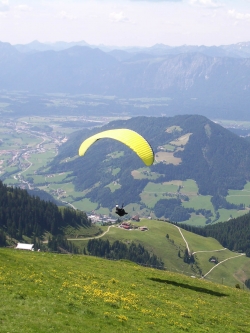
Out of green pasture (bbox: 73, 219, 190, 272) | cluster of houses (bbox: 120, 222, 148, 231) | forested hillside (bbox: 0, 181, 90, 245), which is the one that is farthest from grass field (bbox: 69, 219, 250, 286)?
forested hillside (bbox: 0, 181, 90, 245)

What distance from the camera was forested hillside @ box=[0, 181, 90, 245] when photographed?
151250 mm

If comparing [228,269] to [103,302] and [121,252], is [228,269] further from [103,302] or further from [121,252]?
[103,302]

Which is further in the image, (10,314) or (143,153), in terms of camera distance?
(143,153)

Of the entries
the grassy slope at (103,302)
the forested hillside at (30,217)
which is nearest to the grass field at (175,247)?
the forested hillside at (30,217)

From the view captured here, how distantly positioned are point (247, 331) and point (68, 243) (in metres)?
116

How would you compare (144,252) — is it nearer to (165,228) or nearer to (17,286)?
(165,228)

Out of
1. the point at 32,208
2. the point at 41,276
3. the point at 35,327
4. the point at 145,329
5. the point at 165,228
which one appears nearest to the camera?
the point at 35,327

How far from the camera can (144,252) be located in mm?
151750

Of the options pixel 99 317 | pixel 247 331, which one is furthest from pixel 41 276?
pixel 247 331

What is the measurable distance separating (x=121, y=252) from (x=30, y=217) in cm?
3801

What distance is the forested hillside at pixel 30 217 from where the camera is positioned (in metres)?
151

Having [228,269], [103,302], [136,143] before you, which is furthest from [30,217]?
[103,302]

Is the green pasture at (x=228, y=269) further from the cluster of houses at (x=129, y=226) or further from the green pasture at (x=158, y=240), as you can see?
the cluster of houses at (x=129, y=226)

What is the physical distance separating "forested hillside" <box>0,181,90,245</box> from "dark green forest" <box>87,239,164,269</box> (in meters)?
20.4
